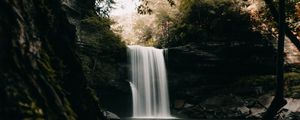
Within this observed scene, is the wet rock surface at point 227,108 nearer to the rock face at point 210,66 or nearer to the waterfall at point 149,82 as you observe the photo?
the rock face at point 210,66

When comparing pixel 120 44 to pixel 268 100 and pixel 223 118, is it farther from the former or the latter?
pixel 268 100

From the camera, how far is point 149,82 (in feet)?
104

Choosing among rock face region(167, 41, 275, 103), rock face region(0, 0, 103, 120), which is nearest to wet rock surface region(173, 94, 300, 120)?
rock face region(167, 41, 275, 103)

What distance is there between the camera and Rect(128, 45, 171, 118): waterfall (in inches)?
1206

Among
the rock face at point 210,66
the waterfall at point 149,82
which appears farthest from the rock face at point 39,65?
the rock face at point 210,66

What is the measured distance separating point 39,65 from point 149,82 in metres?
28.2

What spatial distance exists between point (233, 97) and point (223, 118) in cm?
255

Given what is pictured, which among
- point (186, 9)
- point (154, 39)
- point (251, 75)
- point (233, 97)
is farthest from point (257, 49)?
point (154, 39)

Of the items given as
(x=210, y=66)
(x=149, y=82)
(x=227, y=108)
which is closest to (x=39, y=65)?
(x=227, y=108)

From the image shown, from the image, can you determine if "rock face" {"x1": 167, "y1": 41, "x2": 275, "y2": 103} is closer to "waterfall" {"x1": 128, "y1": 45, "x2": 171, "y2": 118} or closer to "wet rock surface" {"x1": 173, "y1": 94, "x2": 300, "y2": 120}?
"waterfall" {"x1": 128, "y1": 45, "x2": 171, "y2": 118}

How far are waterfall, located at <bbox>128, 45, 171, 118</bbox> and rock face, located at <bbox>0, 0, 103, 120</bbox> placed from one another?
2518 centimetres

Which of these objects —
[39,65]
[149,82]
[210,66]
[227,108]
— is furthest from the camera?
[210,66]

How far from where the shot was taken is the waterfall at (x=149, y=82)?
3062 cm

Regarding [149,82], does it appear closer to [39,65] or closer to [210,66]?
[210,66]
